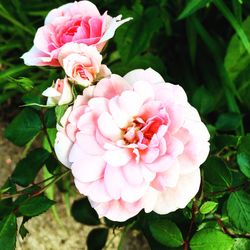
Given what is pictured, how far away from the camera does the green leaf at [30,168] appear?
0.78 meters

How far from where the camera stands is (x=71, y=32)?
620mm

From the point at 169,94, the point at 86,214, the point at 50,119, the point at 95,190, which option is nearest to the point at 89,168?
the point at 95,190

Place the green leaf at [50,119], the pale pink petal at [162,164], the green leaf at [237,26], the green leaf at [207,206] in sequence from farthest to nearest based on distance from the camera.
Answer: the green leaf at [237,26] → the green leaf at [50,119] → the green leaf at [207,206] → the pale pink petal at [162,164]

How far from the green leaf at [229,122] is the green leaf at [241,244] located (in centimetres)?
23

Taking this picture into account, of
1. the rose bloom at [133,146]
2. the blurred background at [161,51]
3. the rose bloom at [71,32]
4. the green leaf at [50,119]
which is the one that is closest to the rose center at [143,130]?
the rose bloom at [133,146]

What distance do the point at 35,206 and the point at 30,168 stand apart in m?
0.09

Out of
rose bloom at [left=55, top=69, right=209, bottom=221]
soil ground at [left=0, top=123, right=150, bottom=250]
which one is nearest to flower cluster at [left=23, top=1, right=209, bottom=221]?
rose bloom at [left=55, top=69, right=209, bottom=221]

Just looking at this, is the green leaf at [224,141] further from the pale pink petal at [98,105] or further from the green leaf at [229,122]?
the pale pink petal at [98,105]

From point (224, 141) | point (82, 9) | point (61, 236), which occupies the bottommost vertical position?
point (61, 236)

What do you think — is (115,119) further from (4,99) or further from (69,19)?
(4,99)

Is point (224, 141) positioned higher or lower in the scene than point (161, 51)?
higher

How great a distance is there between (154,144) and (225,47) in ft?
2.68

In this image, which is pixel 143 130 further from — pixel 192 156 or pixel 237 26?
pixel 237 26

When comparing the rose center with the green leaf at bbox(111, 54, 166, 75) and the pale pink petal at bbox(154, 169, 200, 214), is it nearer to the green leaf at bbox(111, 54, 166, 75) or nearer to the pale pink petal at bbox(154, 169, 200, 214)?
the pale pink petal at bbox(154, 169, 200, 214)
